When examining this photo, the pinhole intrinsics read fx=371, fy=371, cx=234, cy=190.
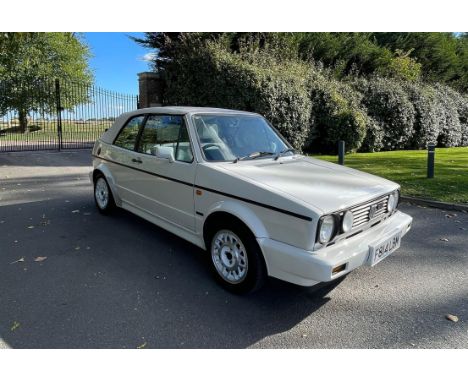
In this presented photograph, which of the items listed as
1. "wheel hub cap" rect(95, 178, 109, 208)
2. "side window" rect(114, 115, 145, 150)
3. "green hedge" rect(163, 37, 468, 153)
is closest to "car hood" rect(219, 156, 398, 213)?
"side window" rect(114, 115, 145, 150)

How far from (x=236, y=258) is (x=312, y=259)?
0.84m

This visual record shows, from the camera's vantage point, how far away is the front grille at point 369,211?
3196mm

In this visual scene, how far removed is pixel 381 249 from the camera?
3275 mm

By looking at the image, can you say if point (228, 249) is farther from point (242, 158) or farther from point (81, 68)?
point (81, 68)

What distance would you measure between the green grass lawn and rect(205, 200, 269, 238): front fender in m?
5.13

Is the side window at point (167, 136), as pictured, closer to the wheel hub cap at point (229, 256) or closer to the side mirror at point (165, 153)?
the side mirror at point (165, 153)

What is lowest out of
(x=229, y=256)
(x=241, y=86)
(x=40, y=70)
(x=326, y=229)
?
(x=229, y=256)

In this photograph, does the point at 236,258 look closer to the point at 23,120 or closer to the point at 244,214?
the point at 244,214

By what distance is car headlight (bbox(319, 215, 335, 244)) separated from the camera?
287 cm

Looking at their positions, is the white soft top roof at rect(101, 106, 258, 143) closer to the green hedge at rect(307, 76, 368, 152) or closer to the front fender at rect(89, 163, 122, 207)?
the front fender at rect(89, 163, 122, 207)

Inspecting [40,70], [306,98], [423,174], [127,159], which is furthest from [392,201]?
[40,70]

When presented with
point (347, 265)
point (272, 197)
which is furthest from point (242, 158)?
point (347, 265)

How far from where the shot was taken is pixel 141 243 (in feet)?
15.5

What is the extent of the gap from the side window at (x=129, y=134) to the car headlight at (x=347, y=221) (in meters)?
3.04
